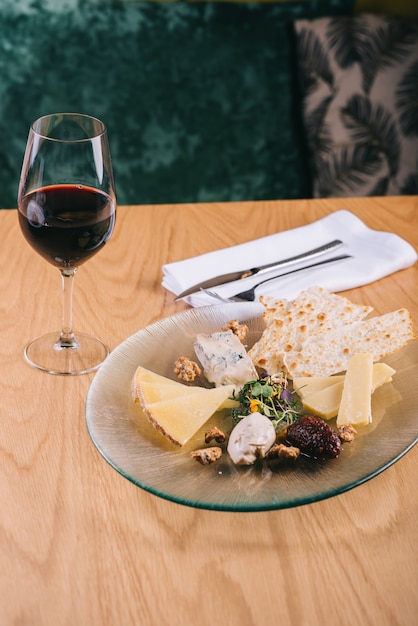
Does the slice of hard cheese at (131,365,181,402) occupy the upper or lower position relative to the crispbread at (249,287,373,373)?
upper

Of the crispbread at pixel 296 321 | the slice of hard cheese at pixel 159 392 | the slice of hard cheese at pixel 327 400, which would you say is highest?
the slice of hard cheese at pixel 159 392

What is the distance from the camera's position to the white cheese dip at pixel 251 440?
2.64ft

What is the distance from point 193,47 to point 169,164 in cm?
34

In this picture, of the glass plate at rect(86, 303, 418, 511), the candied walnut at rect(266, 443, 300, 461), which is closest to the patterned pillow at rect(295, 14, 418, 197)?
the glass plate at rect(86, 303, 418, 511)

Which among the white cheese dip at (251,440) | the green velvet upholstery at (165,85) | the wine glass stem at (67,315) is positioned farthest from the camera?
the green velvet upholstery at (165,85)

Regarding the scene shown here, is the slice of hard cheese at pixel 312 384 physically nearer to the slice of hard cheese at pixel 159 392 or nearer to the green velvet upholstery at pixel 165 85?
the slice of hard cheese at pixel 159 392

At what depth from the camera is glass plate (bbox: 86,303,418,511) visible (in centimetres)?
75

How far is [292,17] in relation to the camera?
7.54ft

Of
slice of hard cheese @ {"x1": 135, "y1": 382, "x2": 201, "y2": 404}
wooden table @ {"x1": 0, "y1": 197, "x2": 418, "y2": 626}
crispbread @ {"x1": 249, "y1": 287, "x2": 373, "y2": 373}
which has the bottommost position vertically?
wooden table @ {"x1": 0, "y1": 197, "x2": 418, "y2": 626}

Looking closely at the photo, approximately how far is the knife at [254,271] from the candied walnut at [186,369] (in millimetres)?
238

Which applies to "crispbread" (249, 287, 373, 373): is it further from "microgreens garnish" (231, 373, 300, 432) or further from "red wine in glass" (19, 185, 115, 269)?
"red wine in glass" (19, 185, 115, 269)

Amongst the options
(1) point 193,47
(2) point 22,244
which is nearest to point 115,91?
(1) point 193,47

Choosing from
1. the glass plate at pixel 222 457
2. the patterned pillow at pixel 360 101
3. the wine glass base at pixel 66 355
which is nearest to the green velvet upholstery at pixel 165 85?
the patterned pillow at pixel 360 101

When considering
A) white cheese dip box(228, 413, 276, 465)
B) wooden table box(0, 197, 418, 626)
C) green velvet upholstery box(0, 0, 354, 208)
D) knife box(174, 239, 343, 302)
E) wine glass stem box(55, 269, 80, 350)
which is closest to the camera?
wooden table box(0, 197, 418, 626)
